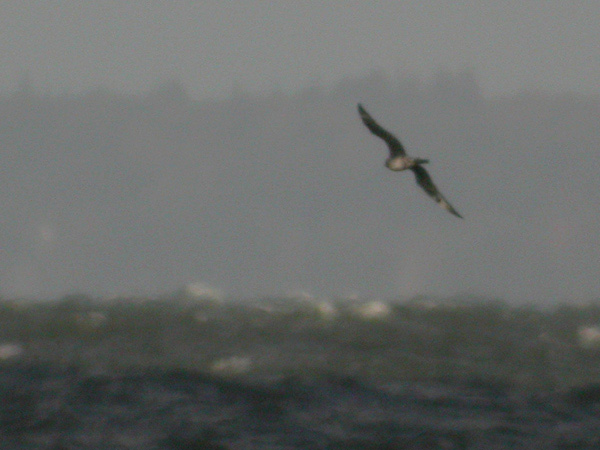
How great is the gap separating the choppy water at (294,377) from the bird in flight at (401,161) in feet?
34.0

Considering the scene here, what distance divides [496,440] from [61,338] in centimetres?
1791

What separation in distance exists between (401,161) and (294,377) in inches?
720

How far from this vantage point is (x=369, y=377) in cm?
3231

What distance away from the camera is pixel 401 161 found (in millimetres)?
13938

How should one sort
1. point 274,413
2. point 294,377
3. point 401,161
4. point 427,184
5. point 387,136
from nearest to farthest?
point 387,136, point 401,161, point 427,184, point 274,413, point 294,377

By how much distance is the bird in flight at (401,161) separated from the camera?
13.7 meters

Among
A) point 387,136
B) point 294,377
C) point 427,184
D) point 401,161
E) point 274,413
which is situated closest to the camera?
point 387,136

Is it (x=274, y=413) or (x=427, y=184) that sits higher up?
(x=274, y=413)

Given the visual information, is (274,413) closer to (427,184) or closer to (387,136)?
(427,184)

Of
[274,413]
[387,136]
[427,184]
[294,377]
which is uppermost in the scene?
[294,377]

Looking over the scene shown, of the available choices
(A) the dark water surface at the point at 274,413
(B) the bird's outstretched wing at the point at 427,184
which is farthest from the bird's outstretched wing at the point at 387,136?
(A) the dark water surface at the point at 274,413

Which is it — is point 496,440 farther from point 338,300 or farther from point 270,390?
point 338,300

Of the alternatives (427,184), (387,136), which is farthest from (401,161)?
(427,184)

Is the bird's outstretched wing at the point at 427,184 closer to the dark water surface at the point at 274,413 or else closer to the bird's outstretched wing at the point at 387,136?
the bird's outstretched wing at the point at 387,136
